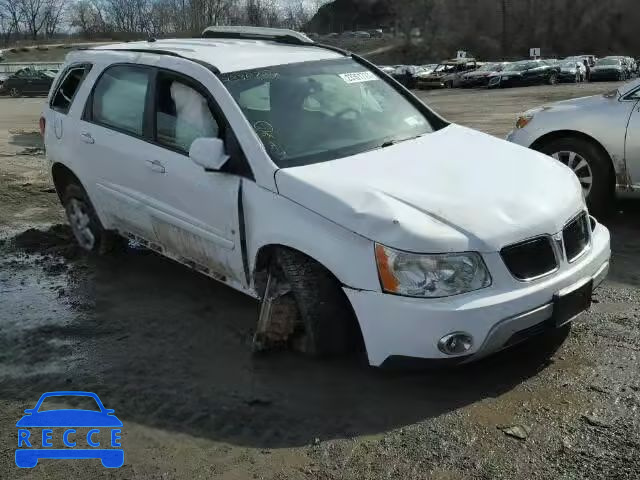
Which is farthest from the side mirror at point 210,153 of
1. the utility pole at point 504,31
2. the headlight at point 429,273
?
the utility pole at point 504,31

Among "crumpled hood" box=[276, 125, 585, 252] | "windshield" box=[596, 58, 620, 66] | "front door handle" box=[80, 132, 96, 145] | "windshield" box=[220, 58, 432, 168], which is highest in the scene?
"windshield" box=[220, 58, 432, 168]

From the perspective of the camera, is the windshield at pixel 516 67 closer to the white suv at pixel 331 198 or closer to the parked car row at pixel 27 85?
the parked car row at pixel 27 85

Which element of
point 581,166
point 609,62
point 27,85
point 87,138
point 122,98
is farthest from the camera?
point 609,62

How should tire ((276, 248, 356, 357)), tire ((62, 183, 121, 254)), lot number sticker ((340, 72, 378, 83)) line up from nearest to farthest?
tire ((276, 248, 356, 357))
lot number sticker ((340, 72, 378, 83))
tire ((62, 183, 121, 254))

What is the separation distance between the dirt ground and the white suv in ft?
0.94

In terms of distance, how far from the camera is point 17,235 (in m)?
6.99

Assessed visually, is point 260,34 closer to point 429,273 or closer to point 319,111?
point 319,111

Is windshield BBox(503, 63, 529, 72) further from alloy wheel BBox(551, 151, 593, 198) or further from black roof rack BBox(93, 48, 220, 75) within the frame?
black roof rack BBox(93, 48, 220, 75)

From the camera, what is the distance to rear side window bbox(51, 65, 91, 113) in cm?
578

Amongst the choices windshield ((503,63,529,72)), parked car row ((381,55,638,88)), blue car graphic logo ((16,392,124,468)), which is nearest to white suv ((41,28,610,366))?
blue car graphic logo ((16,392,124,468))

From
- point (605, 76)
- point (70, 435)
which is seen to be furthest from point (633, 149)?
point (605, 76)

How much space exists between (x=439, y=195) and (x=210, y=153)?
134cm

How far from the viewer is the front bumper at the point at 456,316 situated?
3.32 meters

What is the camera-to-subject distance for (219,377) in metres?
3.88
